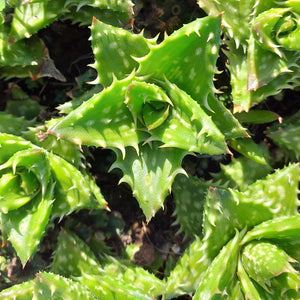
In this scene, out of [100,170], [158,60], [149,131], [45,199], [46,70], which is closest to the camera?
[158,60]

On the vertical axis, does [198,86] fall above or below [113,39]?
below

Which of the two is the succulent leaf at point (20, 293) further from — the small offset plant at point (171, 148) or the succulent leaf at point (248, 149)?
the succulent leaf at point (248, 149)

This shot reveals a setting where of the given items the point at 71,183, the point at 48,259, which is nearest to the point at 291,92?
the point at 71,183

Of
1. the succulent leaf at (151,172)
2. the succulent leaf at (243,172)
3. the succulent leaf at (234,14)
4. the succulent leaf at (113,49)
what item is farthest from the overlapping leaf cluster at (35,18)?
the succulent leaf at (243,172)

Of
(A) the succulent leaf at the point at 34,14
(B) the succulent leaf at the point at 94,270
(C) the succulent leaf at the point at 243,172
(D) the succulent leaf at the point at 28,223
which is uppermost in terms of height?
(A) the succulent leaf at the point at 34,14

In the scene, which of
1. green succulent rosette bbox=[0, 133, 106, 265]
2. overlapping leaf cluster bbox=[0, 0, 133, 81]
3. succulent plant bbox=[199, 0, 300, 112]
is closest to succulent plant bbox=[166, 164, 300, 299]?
succulent plant bbox=[199, 0, 300, 112]

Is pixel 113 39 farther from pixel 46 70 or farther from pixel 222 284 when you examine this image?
pixel 222 284

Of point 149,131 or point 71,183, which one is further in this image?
point 71,183
